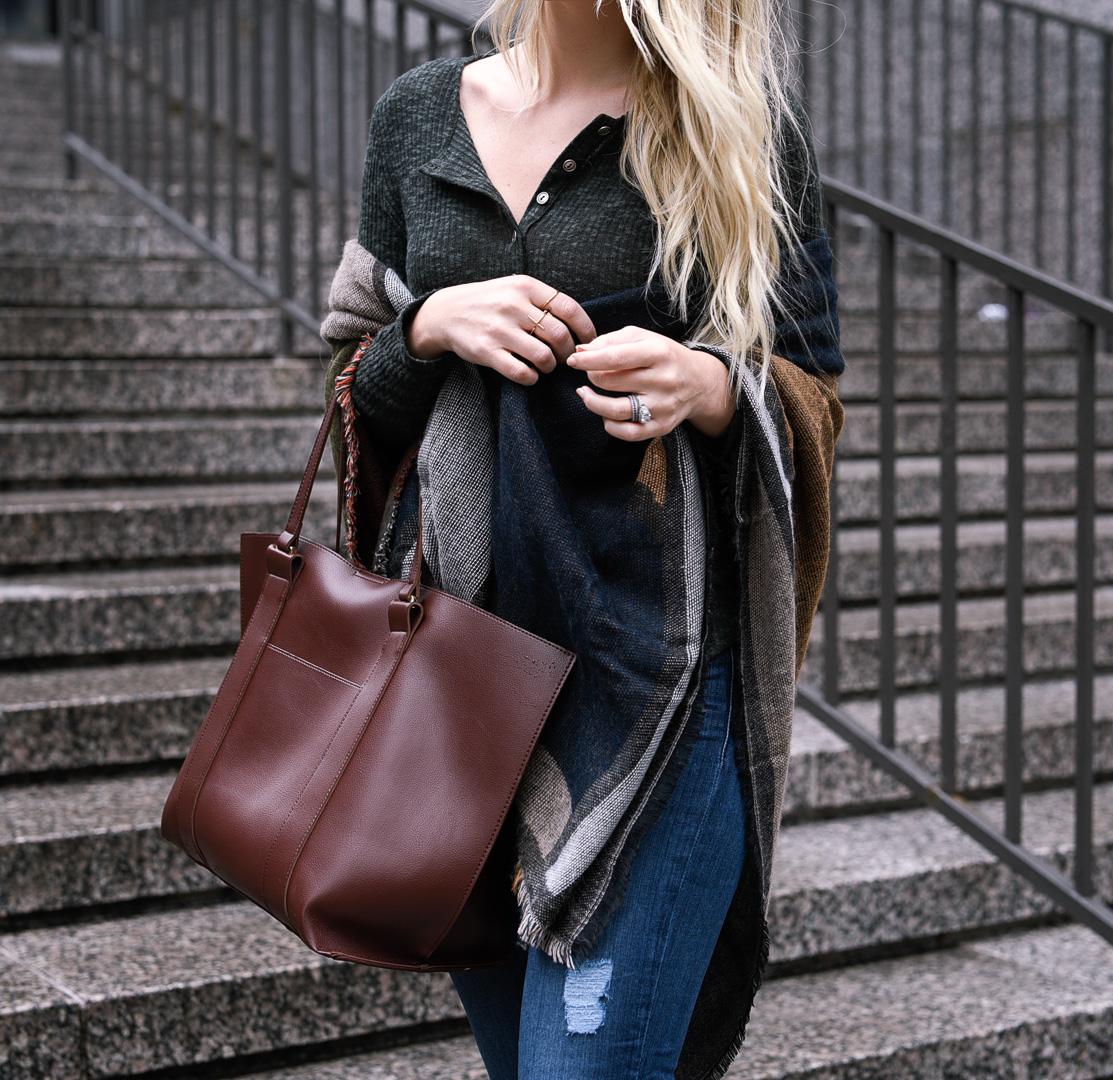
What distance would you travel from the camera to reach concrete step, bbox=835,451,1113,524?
12.0ft

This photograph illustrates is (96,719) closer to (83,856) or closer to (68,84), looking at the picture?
(83,856)

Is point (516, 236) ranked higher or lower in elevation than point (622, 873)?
higher

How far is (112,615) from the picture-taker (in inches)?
111

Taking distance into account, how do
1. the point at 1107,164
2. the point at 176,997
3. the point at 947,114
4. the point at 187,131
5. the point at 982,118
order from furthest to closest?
the point at 982,118 → the point at 947,114 → the point at 1107,164 → the point at 187,131 → the point at 176,997

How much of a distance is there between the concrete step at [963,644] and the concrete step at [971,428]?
0.68m

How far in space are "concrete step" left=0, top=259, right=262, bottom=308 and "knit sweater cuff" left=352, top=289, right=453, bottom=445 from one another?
3050 millimetres

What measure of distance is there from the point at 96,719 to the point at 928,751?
1798 mm

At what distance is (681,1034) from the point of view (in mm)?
1258

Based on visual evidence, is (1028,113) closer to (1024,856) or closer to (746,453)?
(1024,856)

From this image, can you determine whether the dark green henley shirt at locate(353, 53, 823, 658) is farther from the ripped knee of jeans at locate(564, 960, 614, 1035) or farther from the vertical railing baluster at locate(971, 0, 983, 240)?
the vertical railing baluster at locate(971, 0, 983, 240)

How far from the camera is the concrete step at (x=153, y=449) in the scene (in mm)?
3258

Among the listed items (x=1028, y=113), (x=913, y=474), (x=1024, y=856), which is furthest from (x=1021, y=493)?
(x=1028, y=113)

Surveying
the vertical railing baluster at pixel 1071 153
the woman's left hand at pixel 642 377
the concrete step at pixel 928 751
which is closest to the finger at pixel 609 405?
the woman's left hand at pixel 642 377

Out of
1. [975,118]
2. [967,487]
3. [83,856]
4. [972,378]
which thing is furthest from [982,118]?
[83,856]
